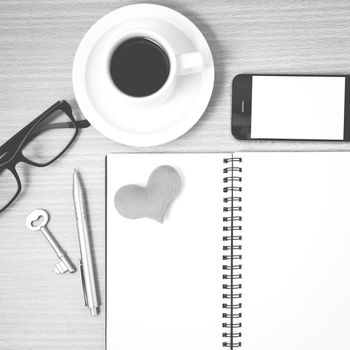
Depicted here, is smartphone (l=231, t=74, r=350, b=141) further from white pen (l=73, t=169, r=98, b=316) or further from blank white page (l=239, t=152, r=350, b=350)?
white pen (l=73, t=169, r=98, b=316)

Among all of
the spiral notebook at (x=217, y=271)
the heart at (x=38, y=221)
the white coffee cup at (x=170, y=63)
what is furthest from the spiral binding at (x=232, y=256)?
the heart at (x=38, y=221)

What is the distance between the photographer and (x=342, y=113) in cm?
60

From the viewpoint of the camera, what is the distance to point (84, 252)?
0.60m

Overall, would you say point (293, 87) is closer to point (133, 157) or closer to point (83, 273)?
point (133, 157)

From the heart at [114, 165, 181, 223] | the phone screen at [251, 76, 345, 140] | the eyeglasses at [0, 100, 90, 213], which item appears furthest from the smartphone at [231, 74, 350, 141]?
the eyeglasses at [0, 100, 90, 213]

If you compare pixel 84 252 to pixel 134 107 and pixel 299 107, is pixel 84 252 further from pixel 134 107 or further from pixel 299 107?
pixel 299 107

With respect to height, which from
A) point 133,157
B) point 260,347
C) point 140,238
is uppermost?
point 133,157

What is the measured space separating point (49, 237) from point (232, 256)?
0.79ft

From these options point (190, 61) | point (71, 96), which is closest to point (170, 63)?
point (190, 61)

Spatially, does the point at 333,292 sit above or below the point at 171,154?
below

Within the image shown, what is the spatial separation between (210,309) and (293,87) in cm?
31

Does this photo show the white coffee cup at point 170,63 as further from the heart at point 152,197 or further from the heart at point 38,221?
the heart at point 38,221

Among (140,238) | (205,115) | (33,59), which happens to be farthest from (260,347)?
(33,59)

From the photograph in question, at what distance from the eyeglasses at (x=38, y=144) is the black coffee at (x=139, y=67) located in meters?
0.09
